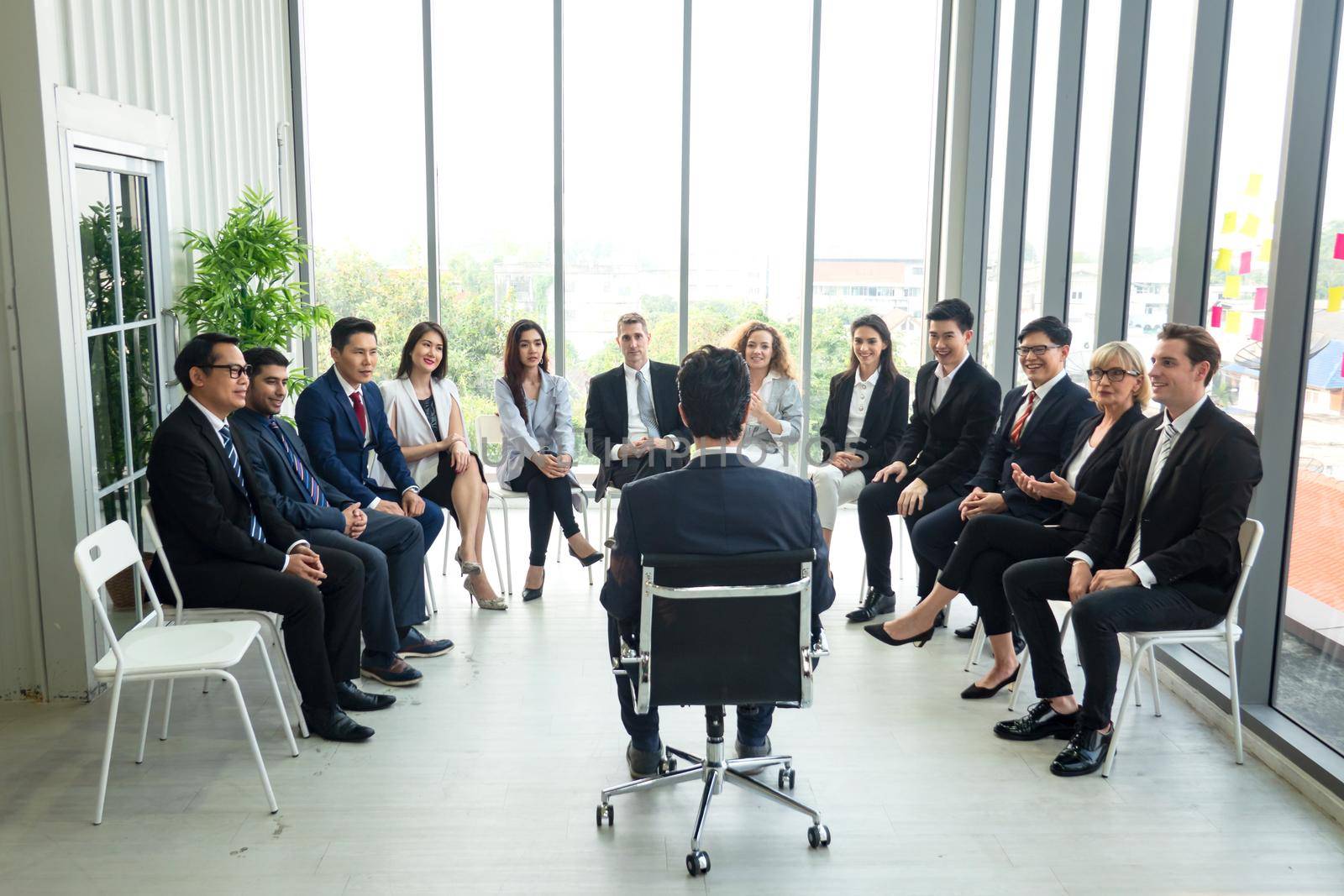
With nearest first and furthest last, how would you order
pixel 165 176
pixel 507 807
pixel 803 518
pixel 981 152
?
pixel 803 518
pixel 507 807
pixel 165 176
pixel 981 152

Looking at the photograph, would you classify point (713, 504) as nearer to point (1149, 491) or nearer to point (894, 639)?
point (1149, 491)

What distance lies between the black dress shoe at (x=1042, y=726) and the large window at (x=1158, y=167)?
1.43m

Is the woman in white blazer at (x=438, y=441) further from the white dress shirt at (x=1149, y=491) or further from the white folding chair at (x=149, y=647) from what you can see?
the white dress shirt at (x=1149, y=491)

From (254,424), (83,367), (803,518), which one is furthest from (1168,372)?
(83,367)

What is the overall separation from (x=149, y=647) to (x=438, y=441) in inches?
83.3

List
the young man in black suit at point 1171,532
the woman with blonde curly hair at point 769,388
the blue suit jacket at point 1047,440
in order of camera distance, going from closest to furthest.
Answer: the young man in black suit at point 1171,532, the blue suit jacket at point 1047,440, the woman with blonde curly hair at point 769,388

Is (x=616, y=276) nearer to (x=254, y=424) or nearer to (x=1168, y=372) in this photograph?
(x=254, y=424)

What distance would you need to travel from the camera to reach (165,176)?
4.87 metres

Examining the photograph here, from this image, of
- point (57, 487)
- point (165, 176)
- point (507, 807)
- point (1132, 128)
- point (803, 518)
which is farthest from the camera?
point (165, 176)

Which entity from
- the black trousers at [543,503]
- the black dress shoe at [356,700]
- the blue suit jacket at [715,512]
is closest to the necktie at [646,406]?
the black trousers at [543,503]

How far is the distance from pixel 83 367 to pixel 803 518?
276 centimetres

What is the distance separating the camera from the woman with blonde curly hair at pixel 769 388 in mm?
5645

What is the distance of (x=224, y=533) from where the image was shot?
143 inches

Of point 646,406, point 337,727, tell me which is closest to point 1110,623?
point 337,727
